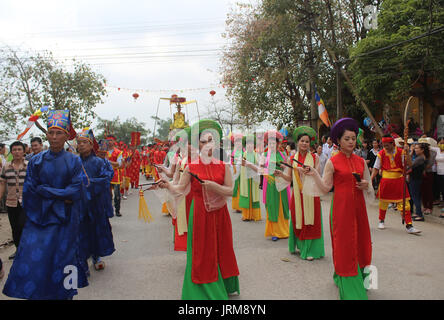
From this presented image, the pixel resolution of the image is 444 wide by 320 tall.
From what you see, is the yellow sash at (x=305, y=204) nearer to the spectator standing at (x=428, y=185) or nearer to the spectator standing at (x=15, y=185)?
the spectator standing at (x=15, y=185)

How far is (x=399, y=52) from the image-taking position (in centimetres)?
1173

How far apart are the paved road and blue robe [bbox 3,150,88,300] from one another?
68 cm

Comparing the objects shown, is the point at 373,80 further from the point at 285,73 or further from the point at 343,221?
the point at 343,221

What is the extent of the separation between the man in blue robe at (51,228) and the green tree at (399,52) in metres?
10.2

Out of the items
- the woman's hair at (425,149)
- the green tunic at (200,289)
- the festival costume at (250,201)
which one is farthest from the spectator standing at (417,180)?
the green tunic at (200,289)

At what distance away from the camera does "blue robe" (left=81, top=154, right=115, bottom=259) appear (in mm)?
5031

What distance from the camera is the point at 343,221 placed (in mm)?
3746

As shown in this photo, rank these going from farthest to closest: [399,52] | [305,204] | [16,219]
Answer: [399,52]
[305,204]
[16,219]

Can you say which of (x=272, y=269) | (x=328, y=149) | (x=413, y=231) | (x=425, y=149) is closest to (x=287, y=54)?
(x=328, y=149)

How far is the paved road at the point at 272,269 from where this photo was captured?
A: 4.05 metres

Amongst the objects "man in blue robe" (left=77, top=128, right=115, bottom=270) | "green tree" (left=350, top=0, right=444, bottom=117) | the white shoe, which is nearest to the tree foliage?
"green tree" (left=350, top=0, right=444, bottom=117)

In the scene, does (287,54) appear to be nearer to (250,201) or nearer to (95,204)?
(250,201)

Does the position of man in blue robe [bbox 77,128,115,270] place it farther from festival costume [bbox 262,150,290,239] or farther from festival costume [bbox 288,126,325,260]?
festival costume [bbox 262,150,290,239]

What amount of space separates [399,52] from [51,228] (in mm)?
12006
